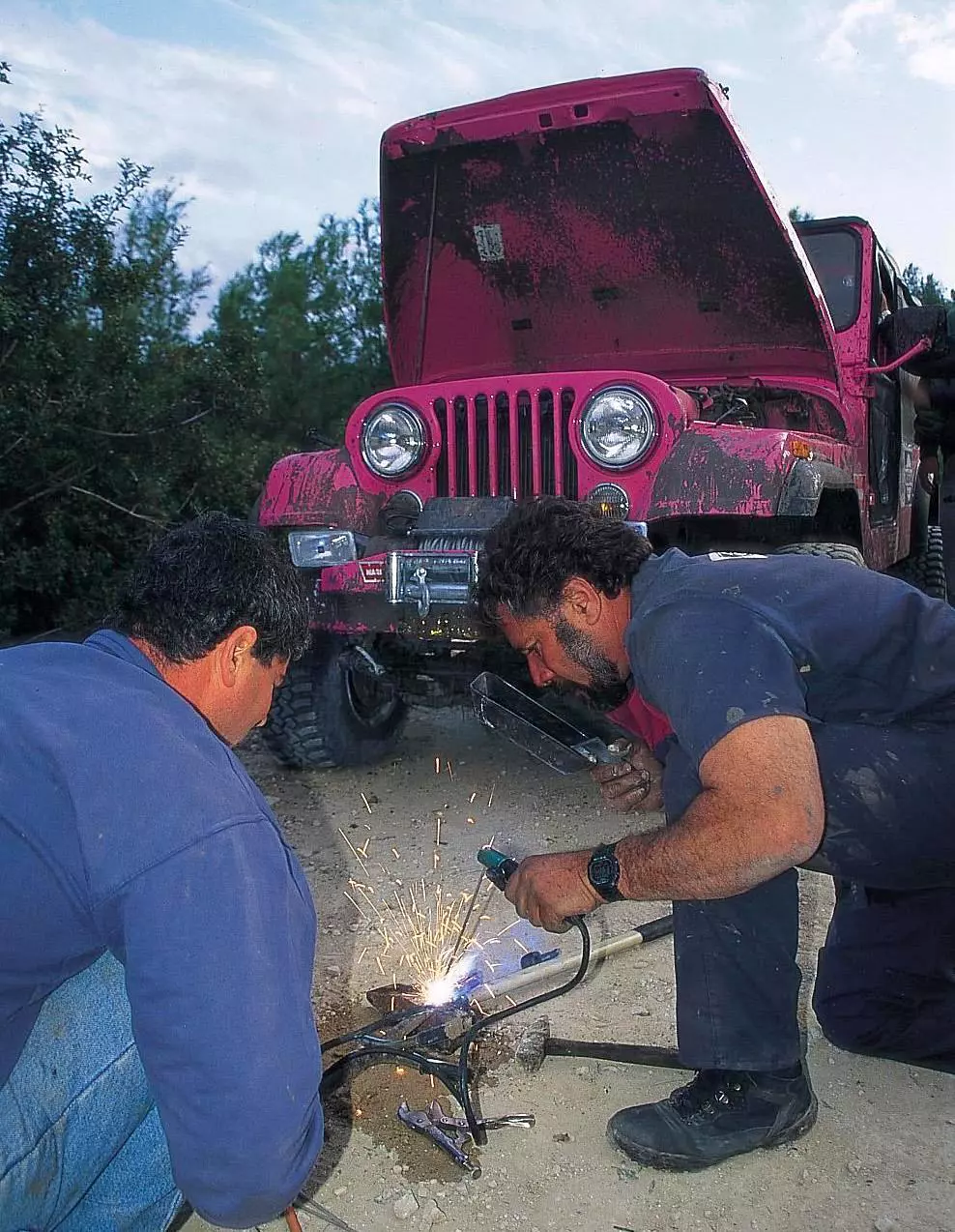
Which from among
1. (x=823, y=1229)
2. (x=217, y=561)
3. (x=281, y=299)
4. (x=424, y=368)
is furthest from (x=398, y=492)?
(x=281, y=299)

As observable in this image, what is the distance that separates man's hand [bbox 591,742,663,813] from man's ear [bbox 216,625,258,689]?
128cm

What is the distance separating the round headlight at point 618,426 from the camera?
3.48 m

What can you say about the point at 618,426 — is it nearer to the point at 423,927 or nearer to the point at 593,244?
the point at 593,244

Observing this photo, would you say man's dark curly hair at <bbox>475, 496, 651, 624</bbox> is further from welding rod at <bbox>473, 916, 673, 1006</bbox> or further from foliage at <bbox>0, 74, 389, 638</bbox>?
foliage at <bbox>0, 74, 389, 638</bbox>

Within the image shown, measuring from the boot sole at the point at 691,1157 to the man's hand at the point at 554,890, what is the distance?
45 centimetres

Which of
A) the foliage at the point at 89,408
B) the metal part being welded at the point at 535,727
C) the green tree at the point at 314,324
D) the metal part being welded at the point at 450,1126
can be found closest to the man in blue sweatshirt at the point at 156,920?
the metal part being welded at the point at 450,1126

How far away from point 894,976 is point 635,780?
708 millimetres

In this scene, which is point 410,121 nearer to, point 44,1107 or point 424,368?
point 424,368

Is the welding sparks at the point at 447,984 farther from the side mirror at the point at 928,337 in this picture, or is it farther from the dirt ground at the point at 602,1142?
the side mirror at the point at 928,337

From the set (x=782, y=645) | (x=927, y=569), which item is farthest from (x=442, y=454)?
(x=927, y=569)

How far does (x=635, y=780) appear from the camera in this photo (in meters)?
2.54

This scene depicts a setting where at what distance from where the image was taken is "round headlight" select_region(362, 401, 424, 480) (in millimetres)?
3828

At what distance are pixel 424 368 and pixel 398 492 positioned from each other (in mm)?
1309

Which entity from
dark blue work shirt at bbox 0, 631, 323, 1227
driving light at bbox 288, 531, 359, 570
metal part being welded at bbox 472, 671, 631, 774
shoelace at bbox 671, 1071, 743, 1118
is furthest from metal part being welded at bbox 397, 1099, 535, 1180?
driving light at bbox 288, 531, 359, 570
